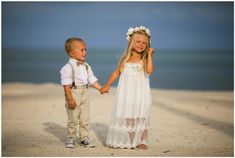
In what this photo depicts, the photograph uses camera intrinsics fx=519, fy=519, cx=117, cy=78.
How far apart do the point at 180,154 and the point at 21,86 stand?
9.58 m

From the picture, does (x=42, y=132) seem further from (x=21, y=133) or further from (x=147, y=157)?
(x=147, y=157)

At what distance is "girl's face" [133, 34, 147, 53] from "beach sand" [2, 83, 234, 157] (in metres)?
1.38

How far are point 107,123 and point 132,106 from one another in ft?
8.67

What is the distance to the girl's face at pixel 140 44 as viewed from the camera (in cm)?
704

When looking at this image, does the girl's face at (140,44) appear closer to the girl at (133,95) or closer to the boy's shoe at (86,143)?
the girl at (133,95)

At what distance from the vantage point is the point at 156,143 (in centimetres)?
771

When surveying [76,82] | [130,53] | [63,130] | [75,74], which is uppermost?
Result: [130,53]

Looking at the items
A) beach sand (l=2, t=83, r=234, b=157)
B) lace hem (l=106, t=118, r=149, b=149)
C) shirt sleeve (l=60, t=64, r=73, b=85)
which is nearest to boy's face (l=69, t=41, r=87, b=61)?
shirt sleeve (l=60, t=64, r=73, b=85)

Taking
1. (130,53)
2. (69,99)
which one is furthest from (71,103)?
(130,53)

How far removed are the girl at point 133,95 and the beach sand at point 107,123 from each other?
0.66 ft

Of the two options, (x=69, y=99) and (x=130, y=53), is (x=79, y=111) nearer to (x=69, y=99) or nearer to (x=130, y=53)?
(x=69, y=99)

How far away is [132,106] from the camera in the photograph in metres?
7.04

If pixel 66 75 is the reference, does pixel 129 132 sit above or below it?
below

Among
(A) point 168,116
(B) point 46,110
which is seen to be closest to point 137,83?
(A) point 168,116
